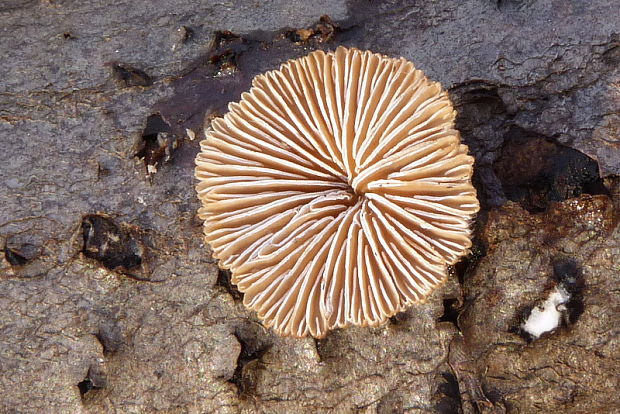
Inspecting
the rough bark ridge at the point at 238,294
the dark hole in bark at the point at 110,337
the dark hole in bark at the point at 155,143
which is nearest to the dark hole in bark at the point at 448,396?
the rough bark ridge at the point at 238,294

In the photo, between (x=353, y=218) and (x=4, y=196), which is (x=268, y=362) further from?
(x=4, y=196)

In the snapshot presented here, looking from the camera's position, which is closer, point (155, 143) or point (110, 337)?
point (110, 337)

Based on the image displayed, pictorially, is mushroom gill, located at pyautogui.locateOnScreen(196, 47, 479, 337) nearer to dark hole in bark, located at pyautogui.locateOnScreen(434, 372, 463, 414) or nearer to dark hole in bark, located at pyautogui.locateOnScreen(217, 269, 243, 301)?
dark hole in bark, located at pyautogui.locateOnScreen(217, 269, 243, 301)

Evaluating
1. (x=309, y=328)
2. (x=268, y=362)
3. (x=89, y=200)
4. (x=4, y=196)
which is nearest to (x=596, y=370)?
(x=309, y=328)

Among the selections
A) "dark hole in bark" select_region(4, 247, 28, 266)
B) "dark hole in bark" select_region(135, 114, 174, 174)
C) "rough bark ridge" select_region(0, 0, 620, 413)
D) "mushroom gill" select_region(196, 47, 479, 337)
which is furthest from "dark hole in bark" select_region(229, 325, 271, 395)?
"dark hole in bark" select_region(4, 247, 28, 266)

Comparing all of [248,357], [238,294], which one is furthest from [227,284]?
[248,357]

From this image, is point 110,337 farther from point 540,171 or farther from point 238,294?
point 540,171
